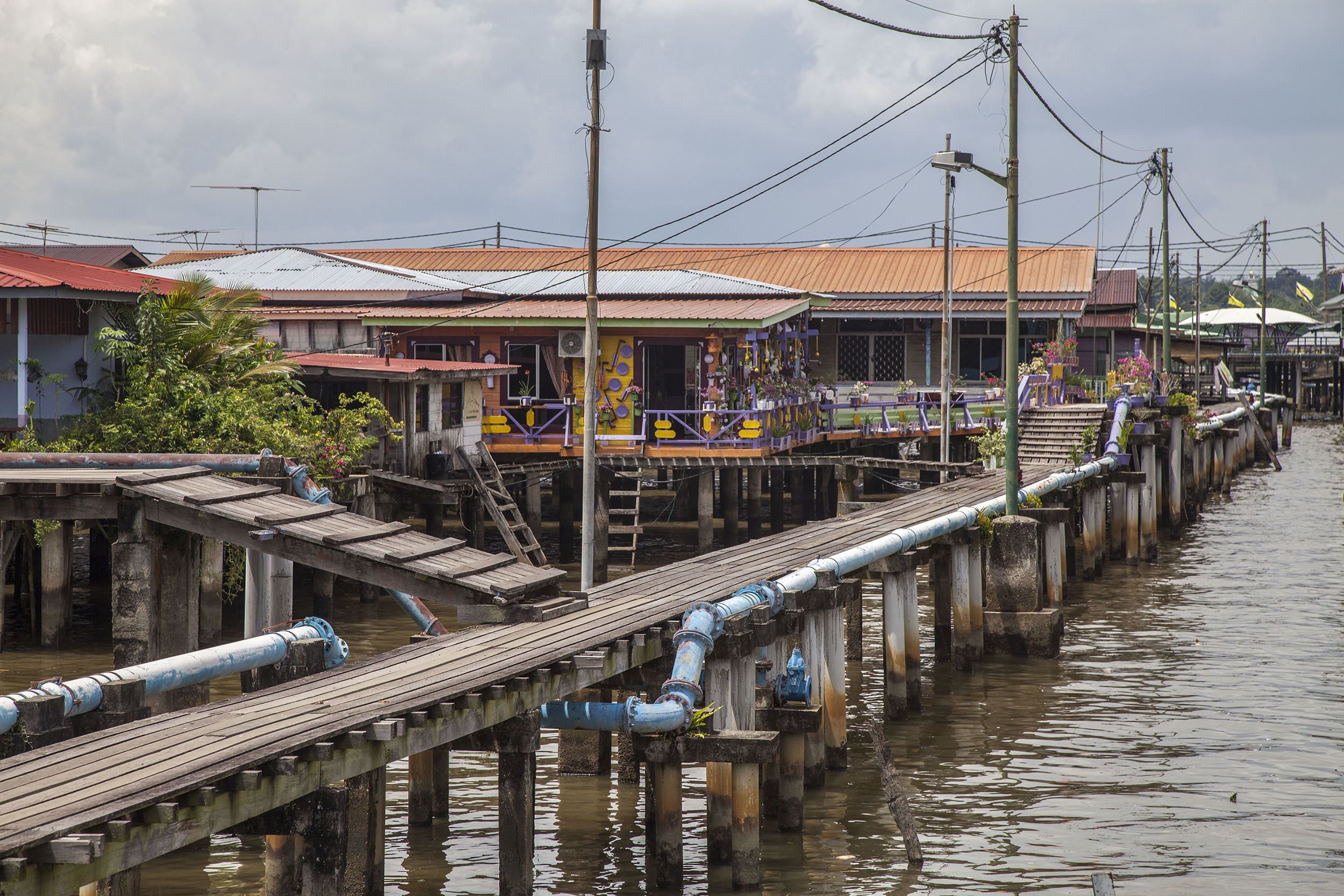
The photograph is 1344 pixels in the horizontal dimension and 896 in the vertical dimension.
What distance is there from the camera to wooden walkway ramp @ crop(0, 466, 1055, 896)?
686cm

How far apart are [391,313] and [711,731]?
22.8 m

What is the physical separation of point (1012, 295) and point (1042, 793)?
7.89 metres

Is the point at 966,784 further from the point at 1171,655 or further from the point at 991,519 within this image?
the point at 1171,655

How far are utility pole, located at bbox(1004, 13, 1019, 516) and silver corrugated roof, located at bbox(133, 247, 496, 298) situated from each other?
16946mm

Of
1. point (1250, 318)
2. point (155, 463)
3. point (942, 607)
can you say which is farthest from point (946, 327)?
point (1250, 318)

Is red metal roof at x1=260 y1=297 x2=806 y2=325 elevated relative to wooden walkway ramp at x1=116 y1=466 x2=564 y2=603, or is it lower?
elevated

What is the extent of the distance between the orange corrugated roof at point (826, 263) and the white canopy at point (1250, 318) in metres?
28.8

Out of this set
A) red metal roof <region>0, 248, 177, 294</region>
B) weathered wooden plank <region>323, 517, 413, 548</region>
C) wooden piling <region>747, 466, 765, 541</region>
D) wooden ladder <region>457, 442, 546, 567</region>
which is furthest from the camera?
wooden piling <region>747, 466, 765, 541</region>

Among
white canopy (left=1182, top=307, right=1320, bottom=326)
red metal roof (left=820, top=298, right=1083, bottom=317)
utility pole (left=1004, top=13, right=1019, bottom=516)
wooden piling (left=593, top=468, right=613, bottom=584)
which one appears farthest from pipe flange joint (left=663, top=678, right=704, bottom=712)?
white canopy (left=1182, top=307, right=1320, bottom=326)

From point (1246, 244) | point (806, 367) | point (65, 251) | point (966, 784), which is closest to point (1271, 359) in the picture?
point (1246, 244)

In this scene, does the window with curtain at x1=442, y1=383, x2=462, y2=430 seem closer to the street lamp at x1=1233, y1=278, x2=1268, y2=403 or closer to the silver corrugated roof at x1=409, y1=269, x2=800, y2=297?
the silver corrugated roof at x1=409, y1=269, x2=800, y2=297

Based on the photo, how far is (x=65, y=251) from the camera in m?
42.3

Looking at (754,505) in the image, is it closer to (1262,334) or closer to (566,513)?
(566,513)

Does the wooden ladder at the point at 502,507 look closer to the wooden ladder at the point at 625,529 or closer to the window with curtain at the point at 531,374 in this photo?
Result: the wooden ladder at the point at 625,529
